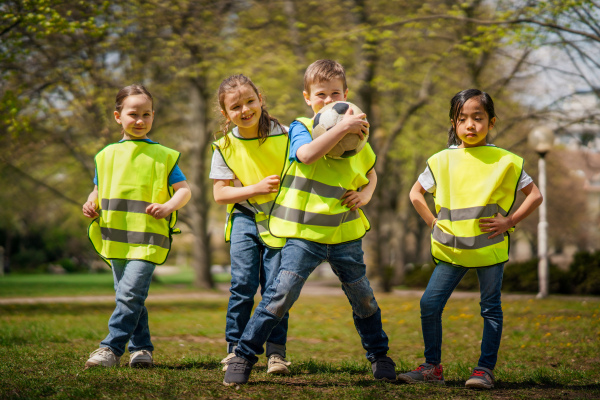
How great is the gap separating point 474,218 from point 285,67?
37.9ft

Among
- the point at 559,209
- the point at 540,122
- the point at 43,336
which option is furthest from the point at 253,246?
the point at 559,209

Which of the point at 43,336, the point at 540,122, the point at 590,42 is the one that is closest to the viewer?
the point at 43,336

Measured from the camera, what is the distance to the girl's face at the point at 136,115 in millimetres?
4438

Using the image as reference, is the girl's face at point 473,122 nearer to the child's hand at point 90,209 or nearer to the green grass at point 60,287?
the child's hand at point 90,209

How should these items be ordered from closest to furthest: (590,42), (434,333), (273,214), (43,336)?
(273,214), (434,333), (43,336), (590,42)

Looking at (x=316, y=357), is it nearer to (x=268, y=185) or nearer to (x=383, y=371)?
(x=383, y=371)

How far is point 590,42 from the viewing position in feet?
32.5

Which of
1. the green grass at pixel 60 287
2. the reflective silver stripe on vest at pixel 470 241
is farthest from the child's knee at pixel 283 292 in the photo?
the green grass at pixel 60 287

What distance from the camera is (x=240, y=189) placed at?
4031 mm

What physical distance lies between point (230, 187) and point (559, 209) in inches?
1242

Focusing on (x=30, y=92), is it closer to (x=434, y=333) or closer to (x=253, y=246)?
(x=253, y=246)

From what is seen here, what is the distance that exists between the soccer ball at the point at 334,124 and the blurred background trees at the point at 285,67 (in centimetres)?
546

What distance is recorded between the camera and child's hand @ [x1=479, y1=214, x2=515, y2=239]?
155 inches

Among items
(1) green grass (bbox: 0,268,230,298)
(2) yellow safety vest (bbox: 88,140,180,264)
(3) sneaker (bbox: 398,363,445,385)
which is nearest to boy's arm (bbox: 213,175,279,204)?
(2) yellow safety vest (bbox: 88,140,180,264)
